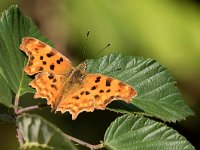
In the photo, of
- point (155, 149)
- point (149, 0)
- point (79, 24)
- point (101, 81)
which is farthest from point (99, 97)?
point (149, 0)

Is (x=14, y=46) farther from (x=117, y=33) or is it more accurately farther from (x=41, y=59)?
(x=117, y=33)

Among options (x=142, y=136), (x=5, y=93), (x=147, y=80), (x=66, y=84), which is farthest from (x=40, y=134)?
(x=147, y=80)

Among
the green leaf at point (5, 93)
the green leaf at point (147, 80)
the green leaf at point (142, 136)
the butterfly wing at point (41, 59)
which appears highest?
the butterfly wing at point (41, 59)

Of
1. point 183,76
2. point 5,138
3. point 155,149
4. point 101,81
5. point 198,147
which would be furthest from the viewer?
point 198,147

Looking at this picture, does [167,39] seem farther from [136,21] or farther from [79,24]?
[79,24]

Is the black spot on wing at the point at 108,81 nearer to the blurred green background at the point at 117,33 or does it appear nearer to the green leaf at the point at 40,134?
the green leaf at the point at 40,134

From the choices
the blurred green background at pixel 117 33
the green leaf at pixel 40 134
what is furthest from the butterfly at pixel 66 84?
the blurred green background at pixel 117 33
